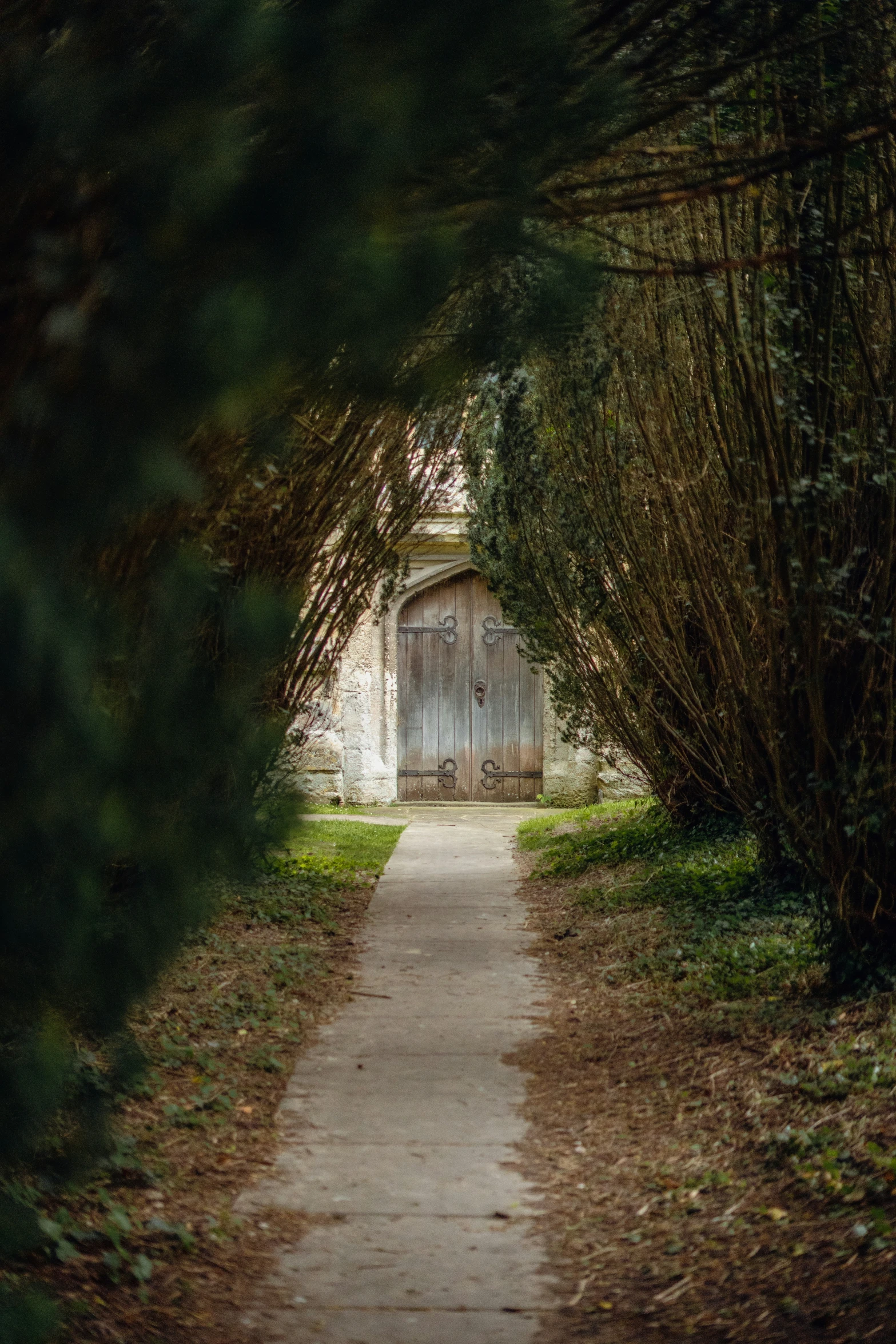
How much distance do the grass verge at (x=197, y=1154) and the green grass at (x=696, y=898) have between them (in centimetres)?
162

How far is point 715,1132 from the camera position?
4.15m

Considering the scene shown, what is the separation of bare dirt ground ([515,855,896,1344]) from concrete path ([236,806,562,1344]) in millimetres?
126

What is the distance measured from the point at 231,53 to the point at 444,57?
307 millimetres

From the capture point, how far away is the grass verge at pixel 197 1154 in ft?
9.79

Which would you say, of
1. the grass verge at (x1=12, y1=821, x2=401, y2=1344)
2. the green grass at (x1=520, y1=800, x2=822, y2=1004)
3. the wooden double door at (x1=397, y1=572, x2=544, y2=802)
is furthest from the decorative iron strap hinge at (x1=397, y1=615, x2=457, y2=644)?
the grass verge at (x1=12, y1=821, x2=401, y2=1344)

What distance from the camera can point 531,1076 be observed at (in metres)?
4.88

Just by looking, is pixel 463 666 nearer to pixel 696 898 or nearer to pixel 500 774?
pixel 500 774

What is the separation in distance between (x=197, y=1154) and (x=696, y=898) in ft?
13.8

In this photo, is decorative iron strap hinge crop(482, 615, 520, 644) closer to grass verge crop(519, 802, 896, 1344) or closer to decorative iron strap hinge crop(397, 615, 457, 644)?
decorative iron strap hinge crop(397, 615, 457, 644)

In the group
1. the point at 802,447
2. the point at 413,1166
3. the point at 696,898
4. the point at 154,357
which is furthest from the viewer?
the point at 696,898

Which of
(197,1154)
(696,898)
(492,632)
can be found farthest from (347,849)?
(197,1154)

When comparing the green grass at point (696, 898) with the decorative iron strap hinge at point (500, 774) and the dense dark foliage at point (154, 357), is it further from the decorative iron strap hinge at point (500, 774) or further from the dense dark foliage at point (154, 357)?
the dense dark foliage at point (154, 357)

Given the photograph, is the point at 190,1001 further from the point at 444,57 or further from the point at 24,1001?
the point at 444,57

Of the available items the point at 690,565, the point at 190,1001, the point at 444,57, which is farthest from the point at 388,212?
the point at 690,565
